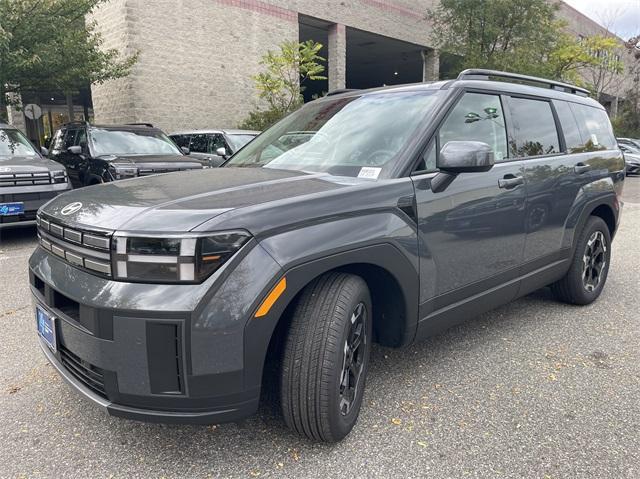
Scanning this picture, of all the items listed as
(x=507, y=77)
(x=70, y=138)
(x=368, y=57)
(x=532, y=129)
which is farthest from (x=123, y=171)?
(x=368, y=57)

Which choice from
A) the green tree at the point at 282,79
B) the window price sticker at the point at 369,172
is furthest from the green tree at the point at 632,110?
the window price sticker at the point at 369,172

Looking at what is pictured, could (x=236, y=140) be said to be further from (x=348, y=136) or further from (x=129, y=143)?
(x=348, y=136)

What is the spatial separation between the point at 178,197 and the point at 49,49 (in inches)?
453

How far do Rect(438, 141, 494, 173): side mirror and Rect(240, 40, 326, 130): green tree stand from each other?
45.0 ft

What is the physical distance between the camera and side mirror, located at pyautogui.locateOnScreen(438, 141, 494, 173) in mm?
2703

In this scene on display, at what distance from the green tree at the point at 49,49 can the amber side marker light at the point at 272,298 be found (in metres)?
11.0

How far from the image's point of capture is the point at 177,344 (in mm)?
1977

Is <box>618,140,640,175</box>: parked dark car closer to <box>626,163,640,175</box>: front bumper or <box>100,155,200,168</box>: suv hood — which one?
<box>626,163,640,175</box>: front bumper

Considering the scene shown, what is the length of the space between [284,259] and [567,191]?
110 inches

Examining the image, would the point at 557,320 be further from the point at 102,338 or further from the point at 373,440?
the point at 102,338

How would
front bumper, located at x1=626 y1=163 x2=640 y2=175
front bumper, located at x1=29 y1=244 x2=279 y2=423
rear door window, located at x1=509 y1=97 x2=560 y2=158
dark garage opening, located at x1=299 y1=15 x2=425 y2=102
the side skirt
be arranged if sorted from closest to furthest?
front bumper, located at x1=29 y1=244 x2=279 y2=423, the side skirt, rear door window, located at x1=509 y1=97 x2=560 y2=158, front bumper, located at x1=626 y1=163 x2=640 y2=175, dark garage opening, located at x1=299 y1=15 x2=425 y2=102

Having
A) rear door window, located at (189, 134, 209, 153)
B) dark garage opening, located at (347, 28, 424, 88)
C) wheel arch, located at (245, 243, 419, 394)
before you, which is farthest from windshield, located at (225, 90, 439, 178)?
dark garage opening, located at (347, 28, 424, 88)

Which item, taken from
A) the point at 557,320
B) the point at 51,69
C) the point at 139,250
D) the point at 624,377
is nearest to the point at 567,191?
the point at 557,320

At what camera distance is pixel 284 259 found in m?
2.10
